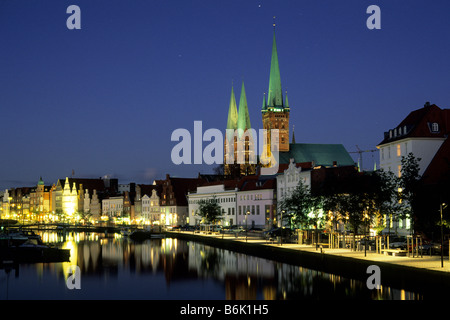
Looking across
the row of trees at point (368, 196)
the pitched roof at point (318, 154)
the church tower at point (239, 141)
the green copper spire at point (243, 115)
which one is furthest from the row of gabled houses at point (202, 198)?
the green copper spire at point (243, 115)

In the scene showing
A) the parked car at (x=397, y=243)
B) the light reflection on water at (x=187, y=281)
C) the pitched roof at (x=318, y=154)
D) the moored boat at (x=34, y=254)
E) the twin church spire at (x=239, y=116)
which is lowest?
the light reflection on water at (x=187, y=281)

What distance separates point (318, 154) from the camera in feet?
563

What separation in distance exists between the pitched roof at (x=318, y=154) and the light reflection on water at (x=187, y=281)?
326ft

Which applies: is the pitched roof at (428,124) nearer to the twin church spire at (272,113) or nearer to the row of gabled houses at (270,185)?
the row of gabled houses at (270,185)

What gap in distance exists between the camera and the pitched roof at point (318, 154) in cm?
16838

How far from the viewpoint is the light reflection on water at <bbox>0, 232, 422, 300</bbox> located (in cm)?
4359

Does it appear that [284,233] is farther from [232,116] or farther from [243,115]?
[232,116]

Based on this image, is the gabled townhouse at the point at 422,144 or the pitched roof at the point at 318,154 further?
the pitched roof at the point at 318,154

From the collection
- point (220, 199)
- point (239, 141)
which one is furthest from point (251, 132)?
point (220, 199)

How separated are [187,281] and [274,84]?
476 ft

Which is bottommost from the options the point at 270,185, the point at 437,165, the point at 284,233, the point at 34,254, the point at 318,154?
the point at 34,254

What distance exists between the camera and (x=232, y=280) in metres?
51.9
